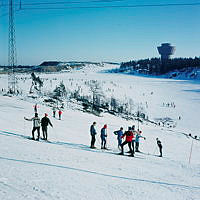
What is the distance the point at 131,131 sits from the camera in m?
10.6

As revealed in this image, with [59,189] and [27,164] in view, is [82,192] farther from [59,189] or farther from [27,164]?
[27,164]

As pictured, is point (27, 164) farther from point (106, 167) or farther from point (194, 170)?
point (194, 170)

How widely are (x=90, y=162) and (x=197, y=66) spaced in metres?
181

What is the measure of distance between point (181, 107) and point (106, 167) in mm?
77842

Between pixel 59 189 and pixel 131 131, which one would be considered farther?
pixel 131 131

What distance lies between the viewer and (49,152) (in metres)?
9.03

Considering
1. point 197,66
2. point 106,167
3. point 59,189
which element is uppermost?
point 197,66

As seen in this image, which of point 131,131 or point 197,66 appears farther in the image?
point 197,66

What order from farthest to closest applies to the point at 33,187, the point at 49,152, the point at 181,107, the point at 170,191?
the point at 181,107 < the point at 49,152 < the point at 170,191 < the point at 33,187

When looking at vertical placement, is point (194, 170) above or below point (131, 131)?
below

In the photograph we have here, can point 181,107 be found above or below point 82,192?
below

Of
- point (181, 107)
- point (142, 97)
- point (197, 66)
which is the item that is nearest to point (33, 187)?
point (181, 107)

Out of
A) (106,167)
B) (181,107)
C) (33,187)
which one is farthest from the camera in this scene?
(181,107)

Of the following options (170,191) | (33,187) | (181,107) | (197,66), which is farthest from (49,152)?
(197,66)
